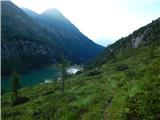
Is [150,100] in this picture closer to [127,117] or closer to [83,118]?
[127,117]

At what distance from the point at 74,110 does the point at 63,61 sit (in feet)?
146

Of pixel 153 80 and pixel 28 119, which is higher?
pixel 153 80

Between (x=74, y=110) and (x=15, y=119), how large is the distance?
84.5 ft

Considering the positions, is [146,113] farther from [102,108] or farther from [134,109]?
[102,108]

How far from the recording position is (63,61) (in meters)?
85.4

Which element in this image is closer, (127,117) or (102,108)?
(127,117)

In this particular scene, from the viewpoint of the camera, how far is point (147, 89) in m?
25.4

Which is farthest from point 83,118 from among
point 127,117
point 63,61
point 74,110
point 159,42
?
point 159,42

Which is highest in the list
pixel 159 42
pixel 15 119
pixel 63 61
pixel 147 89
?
pixel 159 42

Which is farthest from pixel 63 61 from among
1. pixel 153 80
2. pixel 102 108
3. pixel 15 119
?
pixel 153 80

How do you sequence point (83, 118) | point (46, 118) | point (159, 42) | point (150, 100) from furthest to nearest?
→ point (159, 42) < point (46, 118) < point (83, 118) < point (150, 100)

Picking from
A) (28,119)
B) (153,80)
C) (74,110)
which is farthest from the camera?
(28,119)

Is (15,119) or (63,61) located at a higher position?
(63,61)

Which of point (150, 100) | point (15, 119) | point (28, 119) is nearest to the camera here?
point (150, 100)
